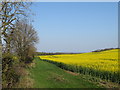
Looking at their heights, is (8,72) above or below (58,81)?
above

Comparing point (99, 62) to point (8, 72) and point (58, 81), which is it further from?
point (8, 72)

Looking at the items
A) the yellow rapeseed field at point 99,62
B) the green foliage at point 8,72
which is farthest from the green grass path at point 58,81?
the yellow rapeseed field at point 99,62

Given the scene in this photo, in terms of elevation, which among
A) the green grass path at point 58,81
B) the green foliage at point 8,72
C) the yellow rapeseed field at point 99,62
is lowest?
the green grass path at point 58,81

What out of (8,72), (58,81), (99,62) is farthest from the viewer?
(99,62)

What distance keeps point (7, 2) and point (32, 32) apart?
13.7 m

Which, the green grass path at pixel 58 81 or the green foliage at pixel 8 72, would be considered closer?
the green foliage at pixel 8 72

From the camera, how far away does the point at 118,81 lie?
A: 7.75 metres

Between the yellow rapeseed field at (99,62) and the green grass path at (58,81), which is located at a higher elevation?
the yellow rapeseed field at (99,62)

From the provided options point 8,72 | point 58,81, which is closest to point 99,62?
point 58,81

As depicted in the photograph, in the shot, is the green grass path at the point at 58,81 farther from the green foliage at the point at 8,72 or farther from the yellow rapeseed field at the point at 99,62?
the yellow rapeseed field at the point at 99,62

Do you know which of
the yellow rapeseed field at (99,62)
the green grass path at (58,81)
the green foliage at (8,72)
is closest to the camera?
the green foliage at (8,72)

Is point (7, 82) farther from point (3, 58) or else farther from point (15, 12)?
point (15, 12)

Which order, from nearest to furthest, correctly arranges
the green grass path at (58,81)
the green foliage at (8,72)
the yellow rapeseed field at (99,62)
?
the green foliage at (8,72) → the green grass path at (58,81) → the yellow rapeseed field at (99,62)

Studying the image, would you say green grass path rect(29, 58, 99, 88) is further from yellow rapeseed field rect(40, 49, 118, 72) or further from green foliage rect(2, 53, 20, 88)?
yellow rapeseed field rect(40, 49, 118, 72)
